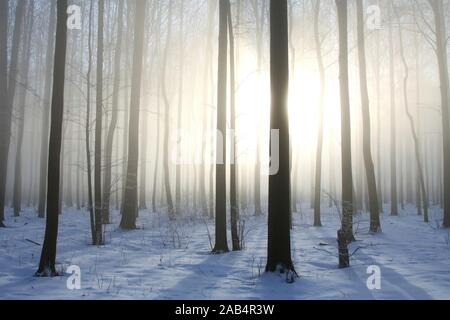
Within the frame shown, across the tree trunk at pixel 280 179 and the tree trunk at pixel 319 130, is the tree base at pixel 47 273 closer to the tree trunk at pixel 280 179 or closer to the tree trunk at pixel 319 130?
the tree trunk at pixel 280 179

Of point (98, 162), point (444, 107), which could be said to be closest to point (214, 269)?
point (98, 162)

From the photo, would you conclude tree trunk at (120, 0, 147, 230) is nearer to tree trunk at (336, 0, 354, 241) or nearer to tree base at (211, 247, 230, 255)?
tree base at (211, 247, 230, 255)

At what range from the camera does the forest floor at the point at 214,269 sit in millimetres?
5152

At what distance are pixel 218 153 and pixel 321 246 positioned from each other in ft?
11.6

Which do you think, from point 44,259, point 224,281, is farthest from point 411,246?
point 44,259

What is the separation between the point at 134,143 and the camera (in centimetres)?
1340

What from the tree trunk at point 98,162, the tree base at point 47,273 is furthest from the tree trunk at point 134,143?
the tree base at point 47,273

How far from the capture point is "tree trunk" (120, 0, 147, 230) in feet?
41.8

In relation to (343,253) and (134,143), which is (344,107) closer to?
(343,253)

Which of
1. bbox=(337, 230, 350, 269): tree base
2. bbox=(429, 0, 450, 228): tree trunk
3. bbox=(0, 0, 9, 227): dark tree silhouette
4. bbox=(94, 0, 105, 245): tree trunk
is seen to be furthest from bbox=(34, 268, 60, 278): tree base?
bbox=(429, 0, 450, 228): tree trunk

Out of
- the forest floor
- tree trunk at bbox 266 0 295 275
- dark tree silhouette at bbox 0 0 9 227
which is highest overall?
dark tree silhouette at bbox 0 0 9 227

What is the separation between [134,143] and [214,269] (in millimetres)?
7673

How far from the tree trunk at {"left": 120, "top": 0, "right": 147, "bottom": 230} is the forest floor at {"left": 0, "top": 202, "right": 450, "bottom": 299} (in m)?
1.59
